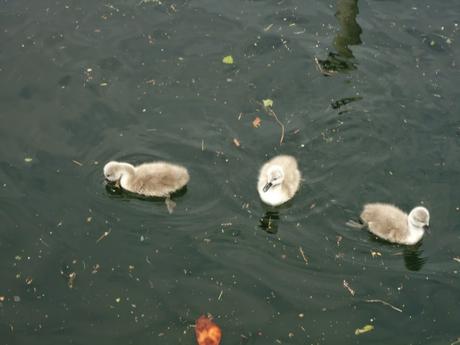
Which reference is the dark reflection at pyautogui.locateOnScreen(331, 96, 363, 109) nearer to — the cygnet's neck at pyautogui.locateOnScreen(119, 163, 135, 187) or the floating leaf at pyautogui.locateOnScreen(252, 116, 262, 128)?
the floating leaf at pyautogui.locateOnScreen(252, 116, 262, 128)

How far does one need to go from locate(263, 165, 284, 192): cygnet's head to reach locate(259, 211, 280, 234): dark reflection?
0.37 meters

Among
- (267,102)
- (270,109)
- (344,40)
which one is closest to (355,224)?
(270,109)

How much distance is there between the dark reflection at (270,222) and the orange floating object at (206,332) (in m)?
1.33

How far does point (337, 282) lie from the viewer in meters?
6.35

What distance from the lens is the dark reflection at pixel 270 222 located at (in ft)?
22.4

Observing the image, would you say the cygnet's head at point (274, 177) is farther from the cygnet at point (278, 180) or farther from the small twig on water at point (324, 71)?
the small twig on water at point (324, 71)

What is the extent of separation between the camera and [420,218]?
648cm

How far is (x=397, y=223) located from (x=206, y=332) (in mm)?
2512

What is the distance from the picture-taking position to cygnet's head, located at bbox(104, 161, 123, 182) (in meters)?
7.09

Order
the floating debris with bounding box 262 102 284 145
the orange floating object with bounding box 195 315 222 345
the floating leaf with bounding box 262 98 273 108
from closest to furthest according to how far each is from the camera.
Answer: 1. the orange floating object with bounding box 195 315 222 345
2. the floating debris with bounding box 262 102 284 145
3. the floating leaf with bounding box 262 98 273 108

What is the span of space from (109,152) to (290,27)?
384 cm

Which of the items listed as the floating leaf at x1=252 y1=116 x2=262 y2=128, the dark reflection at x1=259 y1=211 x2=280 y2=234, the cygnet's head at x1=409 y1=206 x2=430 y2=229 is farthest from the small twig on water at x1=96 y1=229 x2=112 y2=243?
the cygnet's head at x1=409 y1=206 x2=430 y2=229

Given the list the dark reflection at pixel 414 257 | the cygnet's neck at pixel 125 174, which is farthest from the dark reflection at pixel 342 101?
the cygnet's neck at pixel 125 174

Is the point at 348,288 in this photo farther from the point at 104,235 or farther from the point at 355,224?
the point at 104,235
